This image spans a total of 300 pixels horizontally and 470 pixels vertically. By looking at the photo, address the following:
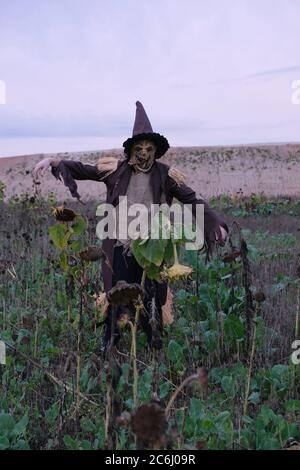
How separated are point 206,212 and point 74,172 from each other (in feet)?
2.99

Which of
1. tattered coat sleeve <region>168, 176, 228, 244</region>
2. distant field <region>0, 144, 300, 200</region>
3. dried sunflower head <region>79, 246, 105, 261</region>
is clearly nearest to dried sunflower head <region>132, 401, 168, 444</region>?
dried sunflower head <region>79, 246, 105, 261</region>

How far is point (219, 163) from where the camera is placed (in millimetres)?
34719

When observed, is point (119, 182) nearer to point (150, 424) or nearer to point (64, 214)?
point (64, 214)

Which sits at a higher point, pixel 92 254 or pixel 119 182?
pixel 119 182

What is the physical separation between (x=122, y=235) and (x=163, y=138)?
2.26 feet

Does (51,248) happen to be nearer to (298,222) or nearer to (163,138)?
(163,138)

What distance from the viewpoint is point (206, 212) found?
4477 mm

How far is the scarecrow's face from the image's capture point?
4.52 meters

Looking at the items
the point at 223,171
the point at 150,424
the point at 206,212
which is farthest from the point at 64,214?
the point at 223,171

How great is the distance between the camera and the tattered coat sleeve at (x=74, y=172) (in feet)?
14.7

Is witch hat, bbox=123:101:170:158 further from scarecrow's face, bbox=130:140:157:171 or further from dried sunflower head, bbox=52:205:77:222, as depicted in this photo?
dried sunflower head, bbox=52:205:77:222

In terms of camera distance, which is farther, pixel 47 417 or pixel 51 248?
pixel 51 248
